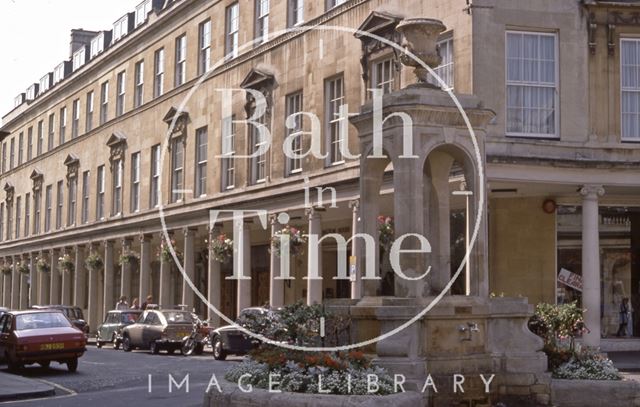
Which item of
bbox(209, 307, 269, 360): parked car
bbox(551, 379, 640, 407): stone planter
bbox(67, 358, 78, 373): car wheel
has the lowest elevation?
bbox(67, 358, 78, 373): car wheel

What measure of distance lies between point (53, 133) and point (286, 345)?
51792mm

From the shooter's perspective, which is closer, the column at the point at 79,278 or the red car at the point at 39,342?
the red car at the point at 39,342

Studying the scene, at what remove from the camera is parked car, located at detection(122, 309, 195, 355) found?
31750 mm

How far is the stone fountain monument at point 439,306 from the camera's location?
531 inches

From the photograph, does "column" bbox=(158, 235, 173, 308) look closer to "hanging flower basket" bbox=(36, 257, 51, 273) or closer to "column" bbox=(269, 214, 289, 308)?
"column" bbox=(269, 214, 289, 308)

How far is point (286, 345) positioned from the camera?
14086 mm

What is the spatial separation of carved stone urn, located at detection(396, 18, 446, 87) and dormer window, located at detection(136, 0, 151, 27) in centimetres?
3510

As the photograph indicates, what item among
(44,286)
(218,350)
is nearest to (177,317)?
(218,350)

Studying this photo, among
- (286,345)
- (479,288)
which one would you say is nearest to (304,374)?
(286,345)

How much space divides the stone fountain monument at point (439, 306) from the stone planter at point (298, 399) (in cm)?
97

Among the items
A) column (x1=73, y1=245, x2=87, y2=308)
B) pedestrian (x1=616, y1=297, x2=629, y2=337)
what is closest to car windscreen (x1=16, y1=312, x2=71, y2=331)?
pedestrian (x1=616, y1=297, x2=629, y2=337)

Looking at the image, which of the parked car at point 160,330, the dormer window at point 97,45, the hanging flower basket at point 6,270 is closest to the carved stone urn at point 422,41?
the parked car at point 160,330

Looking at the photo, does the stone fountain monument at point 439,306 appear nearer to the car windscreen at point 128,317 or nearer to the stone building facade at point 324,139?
the stone building facade at point 324,139

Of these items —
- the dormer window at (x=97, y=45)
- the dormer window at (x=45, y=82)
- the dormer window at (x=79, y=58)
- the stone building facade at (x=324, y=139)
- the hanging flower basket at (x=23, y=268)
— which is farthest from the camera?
Answer: the dormer window at (x=45, y=82)
